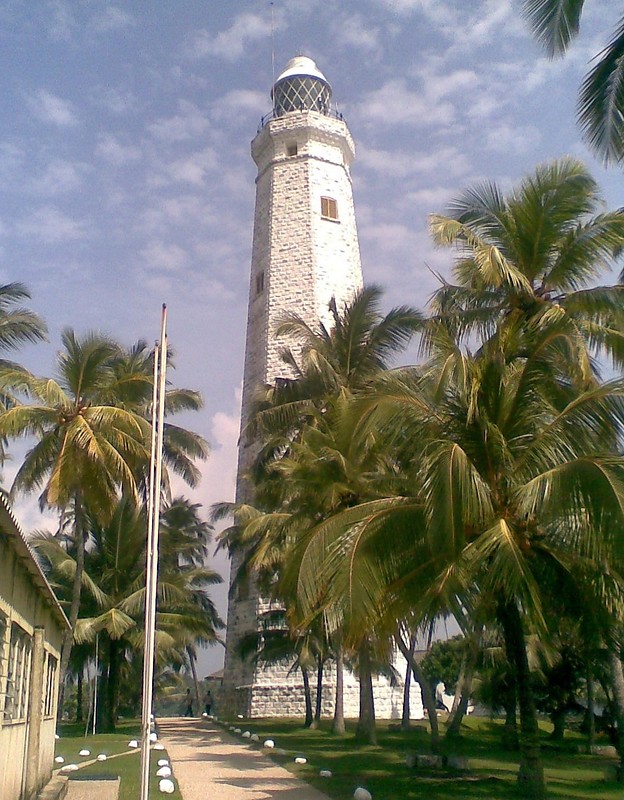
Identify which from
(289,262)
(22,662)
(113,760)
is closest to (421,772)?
(113,760)

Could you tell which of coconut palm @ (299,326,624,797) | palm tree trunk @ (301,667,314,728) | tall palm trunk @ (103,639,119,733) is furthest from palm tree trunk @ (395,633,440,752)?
tall palm trunk @ (103,639,119,733)

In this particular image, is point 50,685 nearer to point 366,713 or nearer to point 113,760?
point 113,760

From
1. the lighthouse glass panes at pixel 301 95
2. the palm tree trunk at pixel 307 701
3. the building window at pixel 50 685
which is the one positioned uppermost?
the lighthouse glass panes at pixel 301 95

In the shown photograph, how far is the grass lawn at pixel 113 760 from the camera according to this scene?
13.0 metres

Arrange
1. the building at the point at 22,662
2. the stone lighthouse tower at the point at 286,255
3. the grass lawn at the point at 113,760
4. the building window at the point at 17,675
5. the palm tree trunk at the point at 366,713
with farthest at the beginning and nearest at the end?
the stone lighthouse tower at the point at 286,255
the palm tree trunk at the point at 366,713
the grass lawn at the point at 113,760
the building window at the point at 17,675
the building at the point at 22,662

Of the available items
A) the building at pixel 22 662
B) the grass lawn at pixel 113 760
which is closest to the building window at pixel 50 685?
the building at pixel 22 662

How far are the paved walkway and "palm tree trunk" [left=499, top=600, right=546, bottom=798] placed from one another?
10.1 ft


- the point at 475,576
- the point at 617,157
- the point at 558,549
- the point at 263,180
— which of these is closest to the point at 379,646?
the point at 475,576

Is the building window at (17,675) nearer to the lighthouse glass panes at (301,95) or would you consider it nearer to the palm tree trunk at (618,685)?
the palm tree trunk at (618,685)

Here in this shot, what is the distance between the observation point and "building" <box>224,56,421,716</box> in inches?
1131

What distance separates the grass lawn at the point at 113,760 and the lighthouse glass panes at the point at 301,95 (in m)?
24.9

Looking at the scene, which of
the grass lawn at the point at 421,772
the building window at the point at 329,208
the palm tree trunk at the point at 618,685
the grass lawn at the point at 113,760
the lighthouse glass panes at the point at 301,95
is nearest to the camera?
the grass lawn at the point at 421,772

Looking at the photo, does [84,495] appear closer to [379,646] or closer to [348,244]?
[379,646]

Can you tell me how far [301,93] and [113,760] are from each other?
2741 centimetres
